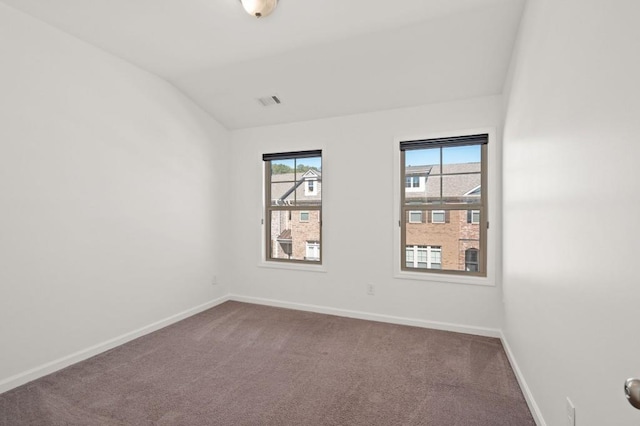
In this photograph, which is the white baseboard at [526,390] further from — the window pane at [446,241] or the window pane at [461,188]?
the window pane at [461,188]

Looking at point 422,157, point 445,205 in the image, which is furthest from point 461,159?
point 445,205

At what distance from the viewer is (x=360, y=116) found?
11.5ft

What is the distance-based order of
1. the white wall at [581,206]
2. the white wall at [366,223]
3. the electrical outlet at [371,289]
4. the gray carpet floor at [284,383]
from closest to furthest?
the white wall at [581,206] → the gray carpet floor at [284,383] → the white wall at [366,223] → the electrical outlet at [371,289]

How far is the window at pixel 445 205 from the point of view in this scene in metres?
3.14

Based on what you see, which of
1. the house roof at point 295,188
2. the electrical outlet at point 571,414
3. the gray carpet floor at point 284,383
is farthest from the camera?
the house roof at point 295,188

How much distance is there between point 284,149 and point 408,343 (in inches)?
108

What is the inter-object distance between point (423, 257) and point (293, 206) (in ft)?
5.89

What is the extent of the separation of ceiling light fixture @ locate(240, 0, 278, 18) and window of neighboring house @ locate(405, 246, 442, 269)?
2706 mm

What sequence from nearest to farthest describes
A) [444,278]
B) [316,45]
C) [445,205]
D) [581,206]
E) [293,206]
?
1. [581,206]
2. [316,45]
3. [444,278]
4. [445,205]
5. [293,206]

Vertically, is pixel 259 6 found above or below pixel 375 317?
above

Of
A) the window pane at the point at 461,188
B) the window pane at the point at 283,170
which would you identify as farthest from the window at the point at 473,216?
the window pane at the point at 283,170

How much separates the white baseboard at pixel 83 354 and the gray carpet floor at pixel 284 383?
0.05 m

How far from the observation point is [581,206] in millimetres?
1204

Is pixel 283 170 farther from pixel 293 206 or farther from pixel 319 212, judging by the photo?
pixel 319 212
